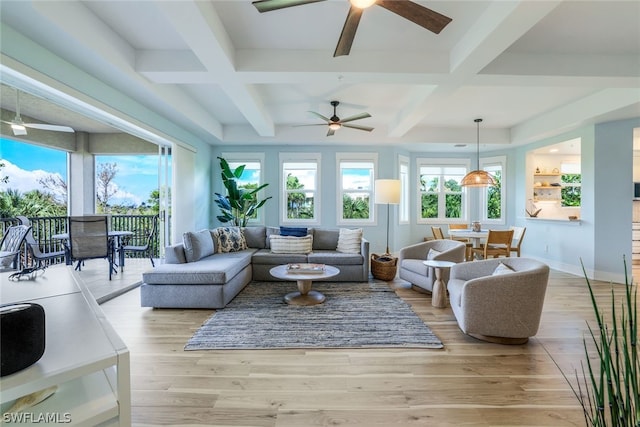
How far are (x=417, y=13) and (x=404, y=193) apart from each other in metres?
5.34

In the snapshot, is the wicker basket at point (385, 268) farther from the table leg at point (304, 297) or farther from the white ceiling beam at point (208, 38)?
the white ceiling beam at point (208, 38)

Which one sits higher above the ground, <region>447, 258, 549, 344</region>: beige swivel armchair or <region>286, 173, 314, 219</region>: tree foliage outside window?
<region>286, 173, 314, 219</region>: tree foliage outside window

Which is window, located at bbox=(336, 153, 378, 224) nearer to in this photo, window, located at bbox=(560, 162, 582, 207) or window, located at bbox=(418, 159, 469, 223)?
window, located at bbox=(418, 159, 469, 223)

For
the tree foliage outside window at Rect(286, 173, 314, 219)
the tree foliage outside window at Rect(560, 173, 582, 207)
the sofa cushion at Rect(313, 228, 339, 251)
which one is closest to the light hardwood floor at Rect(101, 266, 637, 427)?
the sofa cushion at Rect(313, 228, 339, 251)

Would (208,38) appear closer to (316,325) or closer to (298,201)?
(316,325)

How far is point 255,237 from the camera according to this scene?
5328mm

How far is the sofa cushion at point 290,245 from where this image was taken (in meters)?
4.74

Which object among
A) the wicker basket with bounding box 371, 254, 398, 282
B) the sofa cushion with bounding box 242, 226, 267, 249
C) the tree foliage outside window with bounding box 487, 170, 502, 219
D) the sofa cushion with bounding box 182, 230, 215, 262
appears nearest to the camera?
the sofa cushion with bounding box 182, 230, 215, 262

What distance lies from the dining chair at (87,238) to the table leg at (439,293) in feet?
15.9

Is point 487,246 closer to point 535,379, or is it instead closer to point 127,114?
point 535,379

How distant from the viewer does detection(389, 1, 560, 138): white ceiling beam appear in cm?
207

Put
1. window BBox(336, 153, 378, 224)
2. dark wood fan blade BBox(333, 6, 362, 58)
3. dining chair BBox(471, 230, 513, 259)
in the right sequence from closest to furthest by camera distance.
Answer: dark wood fan blade BBox(333, 6, 362, 58) → dining chair BBox(471, 230, 513, 259) → window BBox(336, 153, 378, 224)

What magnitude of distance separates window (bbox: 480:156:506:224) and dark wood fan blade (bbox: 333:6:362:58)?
19.6 ft

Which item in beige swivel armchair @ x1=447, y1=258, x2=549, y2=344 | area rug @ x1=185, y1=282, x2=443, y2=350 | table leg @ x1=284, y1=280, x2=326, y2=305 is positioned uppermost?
beige swivel armchair @ x1=447, y1=258, x2=549, y2=344
